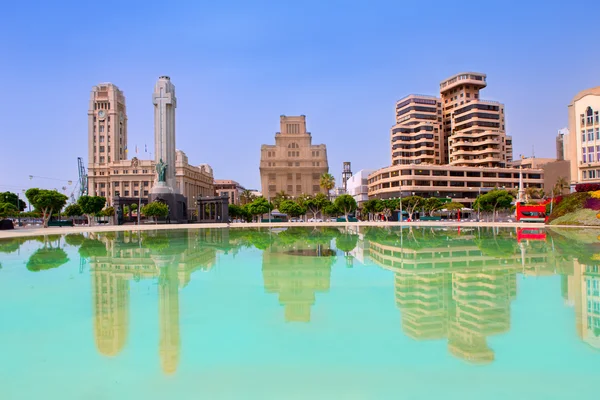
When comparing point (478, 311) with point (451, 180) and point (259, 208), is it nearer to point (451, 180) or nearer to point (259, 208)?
point (259, 208)

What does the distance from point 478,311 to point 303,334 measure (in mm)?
4606

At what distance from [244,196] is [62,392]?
129 m

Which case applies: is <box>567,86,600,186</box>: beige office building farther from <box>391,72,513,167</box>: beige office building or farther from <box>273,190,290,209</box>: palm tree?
<box>273,190,290,209</box>: palm tree

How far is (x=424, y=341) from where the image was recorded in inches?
323

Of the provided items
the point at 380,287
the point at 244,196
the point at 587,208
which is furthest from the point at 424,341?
the point at 244,196

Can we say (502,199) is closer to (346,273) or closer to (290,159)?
(346,273)

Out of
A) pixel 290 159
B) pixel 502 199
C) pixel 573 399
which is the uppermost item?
pixel 290 159

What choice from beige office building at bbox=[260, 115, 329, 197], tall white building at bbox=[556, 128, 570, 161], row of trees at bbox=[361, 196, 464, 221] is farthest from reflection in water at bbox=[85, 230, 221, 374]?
tall white building at bbox=[556, 128, 570, 161]

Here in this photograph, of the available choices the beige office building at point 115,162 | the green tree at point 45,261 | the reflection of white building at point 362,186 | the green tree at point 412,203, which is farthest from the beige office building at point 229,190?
the green tree at point 45,261

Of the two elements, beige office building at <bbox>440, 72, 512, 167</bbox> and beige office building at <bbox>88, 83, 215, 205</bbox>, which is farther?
beige office building at <bbox>88, 83, 215, 205</bbox>

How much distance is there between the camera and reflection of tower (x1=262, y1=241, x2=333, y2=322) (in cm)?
1080

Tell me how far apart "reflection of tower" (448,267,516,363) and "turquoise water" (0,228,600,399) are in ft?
0.16

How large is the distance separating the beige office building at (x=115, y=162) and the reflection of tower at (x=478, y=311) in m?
117

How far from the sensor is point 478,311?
1020 cm
